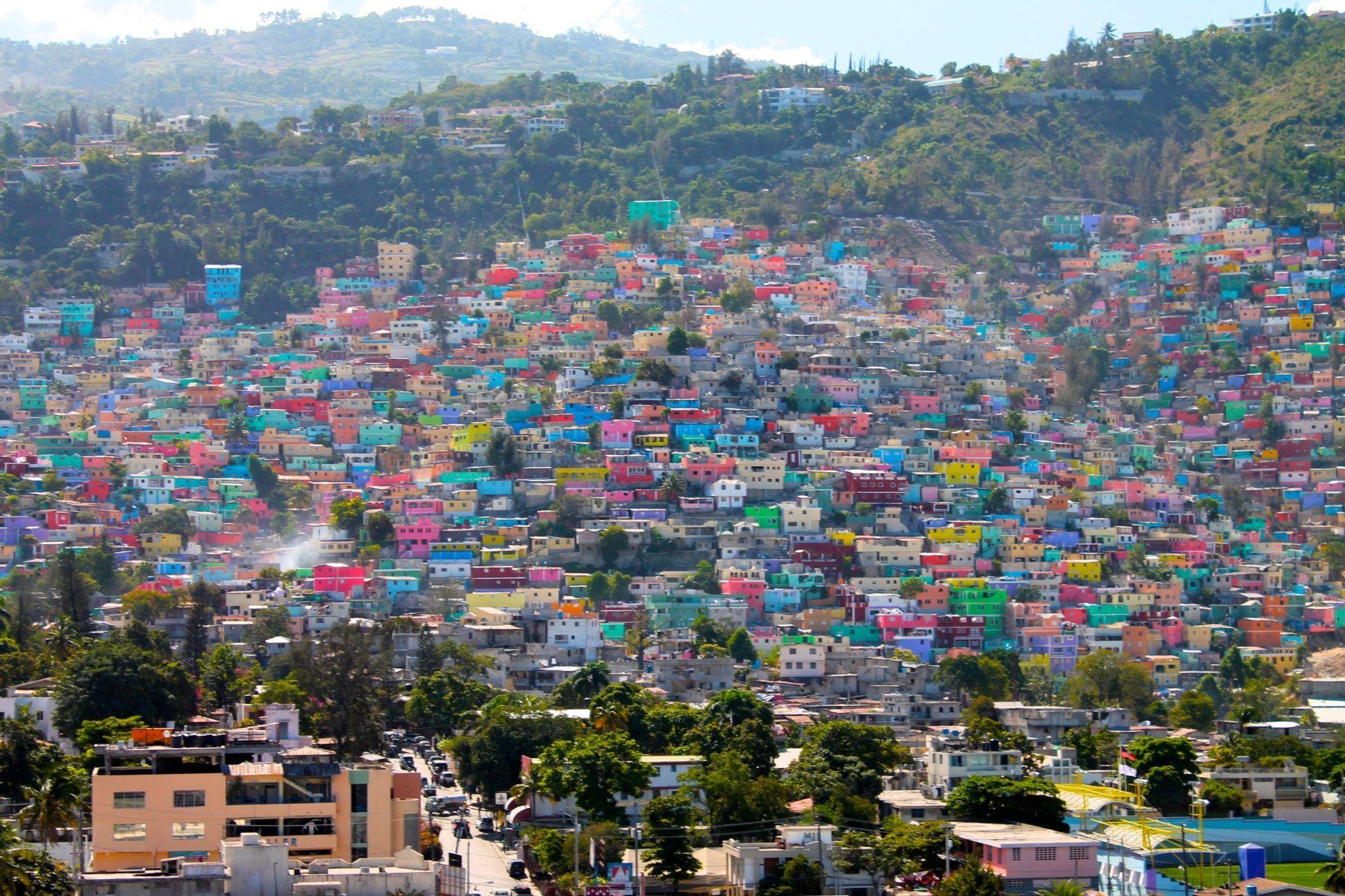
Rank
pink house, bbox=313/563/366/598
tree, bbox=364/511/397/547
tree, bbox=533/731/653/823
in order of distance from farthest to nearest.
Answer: tree, bbox=364/511/397/547 < pink house, bbox=313/563/366/598 < tree, bbox=533/731/653/823

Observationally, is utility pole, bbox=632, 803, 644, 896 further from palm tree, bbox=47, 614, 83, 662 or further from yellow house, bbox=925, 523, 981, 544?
yellow house, bbox=925, 523, 981, 544

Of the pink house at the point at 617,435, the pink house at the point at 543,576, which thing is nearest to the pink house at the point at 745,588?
the pink house at the point at 543,576

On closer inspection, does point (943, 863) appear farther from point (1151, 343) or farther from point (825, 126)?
point (825, 126)

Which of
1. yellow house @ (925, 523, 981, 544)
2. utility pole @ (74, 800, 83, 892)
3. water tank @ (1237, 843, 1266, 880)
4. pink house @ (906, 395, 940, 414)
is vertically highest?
pink house @ (906, 395, 940, 414)

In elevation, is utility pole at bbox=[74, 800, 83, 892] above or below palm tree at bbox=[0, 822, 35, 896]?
below

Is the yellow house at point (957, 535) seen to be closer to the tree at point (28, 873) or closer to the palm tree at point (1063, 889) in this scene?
the palm tree at point (1063, 889)

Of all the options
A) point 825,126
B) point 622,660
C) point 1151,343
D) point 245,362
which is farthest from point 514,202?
point 622,660

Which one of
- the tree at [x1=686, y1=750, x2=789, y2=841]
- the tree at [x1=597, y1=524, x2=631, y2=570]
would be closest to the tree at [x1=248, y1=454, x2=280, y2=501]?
the tree at [x1=597, y1=524, x2=631, y2=570]
